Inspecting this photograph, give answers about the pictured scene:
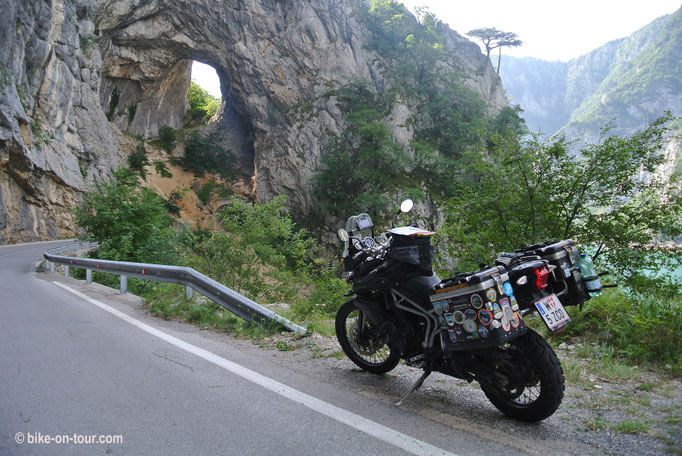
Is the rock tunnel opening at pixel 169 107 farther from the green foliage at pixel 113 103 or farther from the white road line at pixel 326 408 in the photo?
the white road line at pixel 326 408

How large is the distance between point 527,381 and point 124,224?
14.2 meters

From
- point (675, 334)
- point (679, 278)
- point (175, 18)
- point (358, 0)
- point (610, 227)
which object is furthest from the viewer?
point (358, 0)

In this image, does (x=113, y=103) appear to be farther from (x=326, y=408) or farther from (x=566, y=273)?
(x=566, y=273)

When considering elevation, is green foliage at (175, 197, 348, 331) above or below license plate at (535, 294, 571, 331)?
below

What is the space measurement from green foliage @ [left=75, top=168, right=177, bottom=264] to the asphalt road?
875 cm

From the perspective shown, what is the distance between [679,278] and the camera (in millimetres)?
Result: 5473

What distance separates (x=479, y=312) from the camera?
8.30ft

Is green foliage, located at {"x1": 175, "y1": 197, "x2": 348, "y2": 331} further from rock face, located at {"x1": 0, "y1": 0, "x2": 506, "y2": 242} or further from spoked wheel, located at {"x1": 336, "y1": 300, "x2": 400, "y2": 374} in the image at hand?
rock face, located at {"x1": 0, "y1": 0, "x2": 506, "y2": 242}

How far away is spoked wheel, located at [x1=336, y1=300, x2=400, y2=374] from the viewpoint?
11.6ft

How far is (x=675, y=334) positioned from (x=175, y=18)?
4300cm

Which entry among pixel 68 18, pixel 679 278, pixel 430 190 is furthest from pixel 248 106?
pixel 679 278

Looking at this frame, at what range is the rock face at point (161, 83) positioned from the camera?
2592 cm

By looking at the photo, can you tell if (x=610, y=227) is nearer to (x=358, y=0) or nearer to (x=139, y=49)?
(x=139, y=49)

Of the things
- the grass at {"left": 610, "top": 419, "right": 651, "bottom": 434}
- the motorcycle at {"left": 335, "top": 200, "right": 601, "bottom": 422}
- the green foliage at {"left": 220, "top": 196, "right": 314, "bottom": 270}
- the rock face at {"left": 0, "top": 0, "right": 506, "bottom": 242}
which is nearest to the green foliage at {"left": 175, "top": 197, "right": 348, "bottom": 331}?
the green foliage at {"left": 220, "top": 196, "right": 314, "bottom": 270}
